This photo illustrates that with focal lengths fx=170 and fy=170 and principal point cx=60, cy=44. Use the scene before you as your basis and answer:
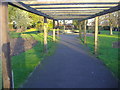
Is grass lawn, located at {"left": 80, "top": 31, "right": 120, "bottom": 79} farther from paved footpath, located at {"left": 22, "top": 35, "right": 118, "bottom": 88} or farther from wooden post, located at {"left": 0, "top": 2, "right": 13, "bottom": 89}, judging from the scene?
wooden post, located at {"left": 0, "top": 2, "right": 13, "bottom": 89}

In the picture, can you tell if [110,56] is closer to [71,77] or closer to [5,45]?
[71,77]

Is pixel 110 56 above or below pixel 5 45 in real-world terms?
below

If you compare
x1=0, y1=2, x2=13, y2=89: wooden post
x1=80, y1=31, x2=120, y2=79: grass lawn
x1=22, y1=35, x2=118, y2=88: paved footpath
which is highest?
x1=0, y1=2, x2=13, y2=89: wooden post

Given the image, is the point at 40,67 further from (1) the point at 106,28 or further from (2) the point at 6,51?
(1) the point at 106,28

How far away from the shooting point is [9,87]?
4219mm

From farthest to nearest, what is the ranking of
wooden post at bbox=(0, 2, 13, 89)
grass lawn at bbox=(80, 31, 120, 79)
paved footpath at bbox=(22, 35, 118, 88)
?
grass lawn at bbox=(80, 31, 120, 79)
paved footpath at bbox=(22, 35, 118, 88)
wooden post at bbox=(0, 2, 13, 89)

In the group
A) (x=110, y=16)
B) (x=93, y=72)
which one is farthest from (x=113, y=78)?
(x=110, y=16)

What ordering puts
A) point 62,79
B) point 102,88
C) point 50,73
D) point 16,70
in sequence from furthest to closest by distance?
1. point 16,70
2. point 50,73
3. point 62,79
4. point 102,88

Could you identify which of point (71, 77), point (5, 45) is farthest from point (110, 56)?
point (5, 45)

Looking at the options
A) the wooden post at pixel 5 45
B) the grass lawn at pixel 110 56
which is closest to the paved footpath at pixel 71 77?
the grass lawn at pixel 110 56

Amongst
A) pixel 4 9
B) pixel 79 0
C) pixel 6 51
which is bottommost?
pixel 6 51

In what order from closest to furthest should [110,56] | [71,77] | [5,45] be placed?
[5,45] → [71,77] → [110,56]

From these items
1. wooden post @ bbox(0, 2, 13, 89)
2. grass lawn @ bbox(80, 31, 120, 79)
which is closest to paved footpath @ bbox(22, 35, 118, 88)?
grass lawn @ bbox(80, 31, 120, 79)

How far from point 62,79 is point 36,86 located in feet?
3.27
